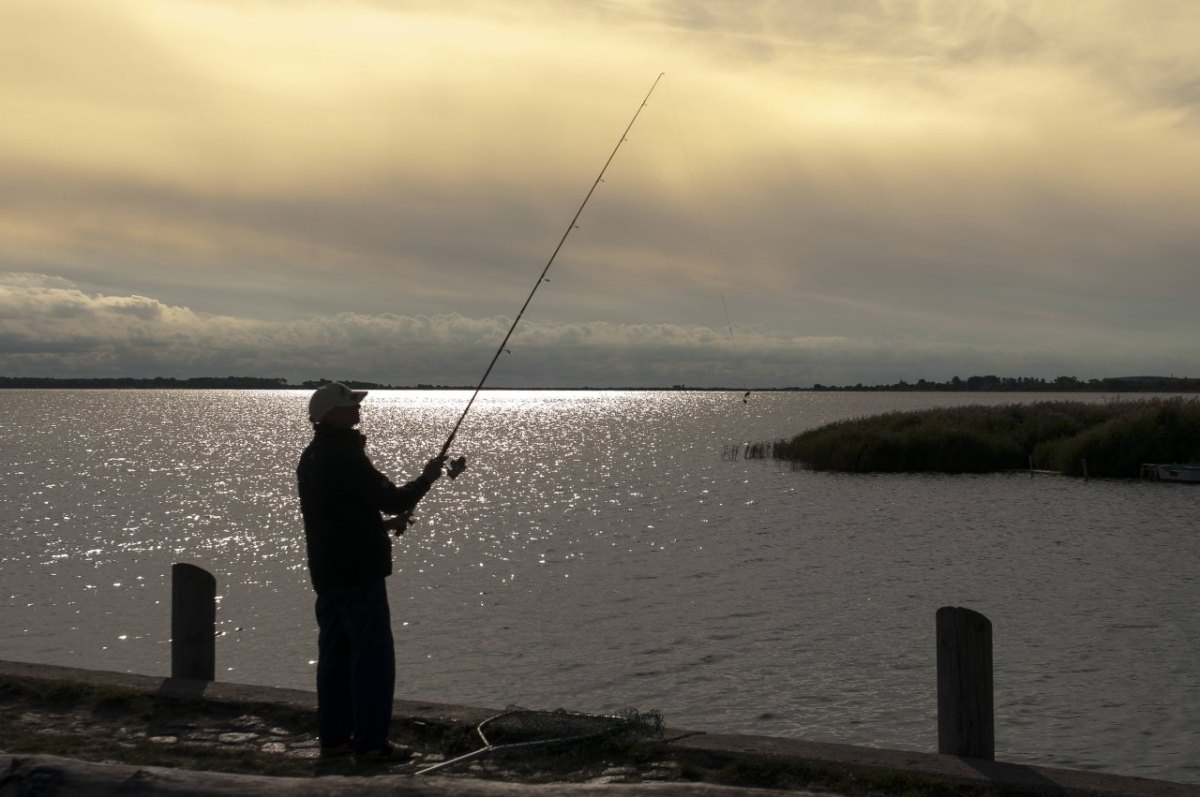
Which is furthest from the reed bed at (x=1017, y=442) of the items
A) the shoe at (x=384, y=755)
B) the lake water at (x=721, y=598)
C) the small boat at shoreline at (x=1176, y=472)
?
the shoe at (x=384, y=755)

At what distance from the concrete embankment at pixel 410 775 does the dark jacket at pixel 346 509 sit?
1105 mm

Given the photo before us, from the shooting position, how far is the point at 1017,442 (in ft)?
174

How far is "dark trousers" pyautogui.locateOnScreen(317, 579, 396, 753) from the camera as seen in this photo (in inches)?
253

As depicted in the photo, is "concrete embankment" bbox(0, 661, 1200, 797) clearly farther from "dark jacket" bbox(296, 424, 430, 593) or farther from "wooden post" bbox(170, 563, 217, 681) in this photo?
"dark jacket" bbox(296, 424, 430, 593)

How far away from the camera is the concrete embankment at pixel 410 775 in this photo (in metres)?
3.88

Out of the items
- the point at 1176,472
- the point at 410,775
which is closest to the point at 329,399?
the point at 410,775

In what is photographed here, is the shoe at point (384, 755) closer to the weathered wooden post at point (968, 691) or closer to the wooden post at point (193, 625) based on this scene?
the wooden post at point (193, 625)

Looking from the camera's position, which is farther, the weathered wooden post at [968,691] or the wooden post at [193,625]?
the wooden post at [193,625]

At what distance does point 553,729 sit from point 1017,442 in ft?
164

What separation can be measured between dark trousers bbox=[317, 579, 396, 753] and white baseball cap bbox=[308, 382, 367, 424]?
100 cm

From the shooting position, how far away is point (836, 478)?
163ft

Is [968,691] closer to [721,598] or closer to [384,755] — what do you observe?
[384,755]

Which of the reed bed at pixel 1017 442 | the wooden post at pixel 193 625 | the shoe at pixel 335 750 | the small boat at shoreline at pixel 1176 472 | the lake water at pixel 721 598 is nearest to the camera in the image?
the shoe at pixel 335 750

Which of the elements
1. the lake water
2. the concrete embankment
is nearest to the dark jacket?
the concrete embankment
